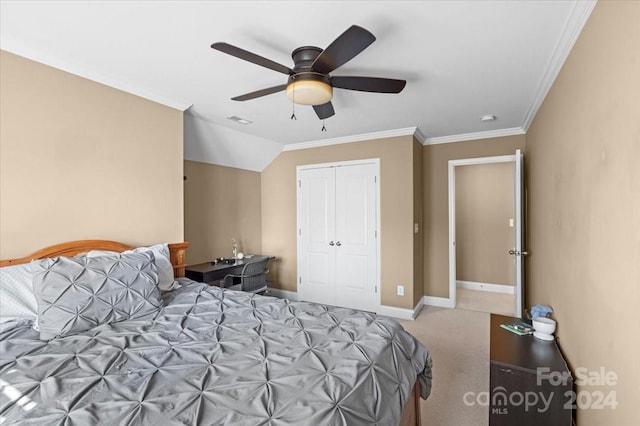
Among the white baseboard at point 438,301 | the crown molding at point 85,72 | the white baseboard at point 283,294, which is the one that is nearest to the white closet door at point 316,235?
the white baseboard at point 283,294

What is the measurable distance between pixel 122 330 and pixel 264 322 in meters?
0.78

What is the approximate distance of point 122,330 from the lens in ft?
5.78

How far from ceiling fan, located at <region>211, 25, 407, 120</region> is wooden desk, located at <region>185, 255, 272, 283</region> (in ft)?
6.92

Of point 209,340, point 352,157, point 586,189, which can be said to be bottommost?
point 209,340

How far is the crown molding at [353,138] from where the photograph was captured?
4.10 metres

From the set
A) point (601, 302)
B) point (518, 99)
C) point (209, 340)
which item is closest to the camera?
point (601, 302)

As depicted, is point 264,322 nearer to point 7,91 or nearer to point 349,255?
point 7,91

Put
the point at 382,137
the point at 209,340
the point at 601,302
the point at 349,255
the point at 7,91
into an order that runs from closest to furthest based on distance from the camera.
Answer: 1. the point at 601,302
2. the point at 209,340
3. the point at 7,91
4. the point at 382,137
5. the point at 349,255

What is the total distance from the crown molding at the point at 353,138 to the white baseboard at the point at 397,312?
2.30 metres

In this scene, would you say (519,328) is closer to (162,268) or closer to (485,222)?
(162,268)

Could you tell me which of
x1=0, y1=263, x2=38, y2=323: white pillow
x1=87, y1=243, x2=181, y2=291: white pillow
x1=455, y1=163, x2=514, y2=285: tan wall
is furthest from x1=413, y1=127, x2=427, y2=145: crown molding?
x1=0, y1=263, x2=38, y2=323: white pillow

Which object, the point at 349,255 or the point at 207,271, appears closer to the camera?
the point at 207,271

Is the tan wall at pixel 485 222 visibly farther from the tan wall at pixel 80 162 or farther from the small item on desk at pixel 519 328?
the tan wall at pixel 80 162

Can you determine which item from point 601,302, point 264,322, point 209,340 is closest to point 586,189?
point 601,302
